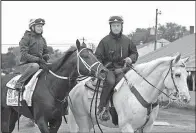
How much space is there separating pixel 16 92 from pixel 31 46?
96cm

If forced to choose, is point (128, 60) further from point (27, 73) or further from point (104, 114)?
point (27, 73)

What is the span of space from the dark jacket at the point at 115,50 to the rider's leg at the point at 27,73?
49.2 inches

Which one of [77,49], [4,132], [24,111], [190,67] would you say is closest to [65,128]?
[4,132]

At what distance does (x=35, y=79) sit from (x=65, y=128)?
6445mm

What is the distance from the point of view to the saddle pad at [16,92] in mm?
6758

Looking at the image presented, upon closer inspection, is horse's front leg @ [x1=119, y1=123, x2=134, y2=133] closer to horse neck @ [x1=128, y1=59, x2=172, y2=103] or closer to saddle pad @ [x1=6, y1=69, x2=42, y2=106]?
horse neck @ [x1=128, y1=59, x2=172, y2=103]

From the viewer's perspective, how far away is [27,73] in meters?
6.87

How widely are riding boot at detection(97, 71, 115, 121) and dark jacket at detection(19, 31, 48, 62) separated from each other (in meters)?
1.45

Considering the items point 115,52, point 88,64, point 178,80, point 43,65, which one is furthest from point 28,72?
point 178,80

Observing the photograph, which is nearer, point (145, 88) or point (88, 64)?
point (88, 64)

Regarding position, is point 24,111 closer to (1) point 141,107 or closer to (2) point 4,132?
(2) point 4,132

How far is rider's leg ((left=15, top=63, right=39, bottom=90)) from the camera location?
6.86 meters

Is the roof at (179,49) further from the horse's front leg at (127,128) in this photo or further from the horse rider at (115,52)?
the horse's front leg at (127,128)

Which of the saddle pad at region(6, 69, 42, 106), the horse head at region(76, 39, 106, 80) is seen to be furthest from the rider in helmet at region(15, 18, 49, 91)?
the horse head at region(76, 39, 106, 80)
